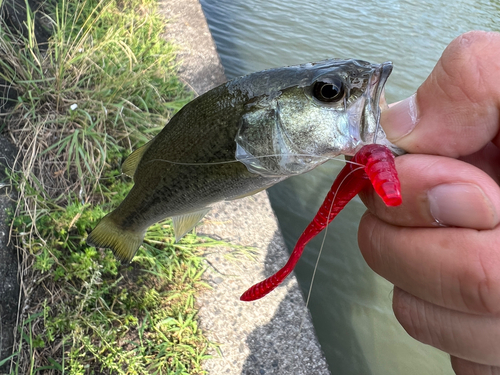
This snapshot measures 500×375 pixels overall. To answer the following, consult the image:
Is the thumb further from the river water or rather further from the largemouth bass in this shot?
the river water

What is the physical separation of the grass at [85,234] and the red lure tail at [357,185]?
114 centimetres

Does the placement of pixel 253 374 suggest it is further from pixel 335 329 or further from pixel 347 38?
pixel 347 38

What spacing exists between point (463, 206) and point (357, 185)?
328mm

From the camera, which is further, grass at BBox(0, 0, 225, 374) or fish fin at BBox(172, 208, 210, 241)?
grass at BBox(0, 0, 225, 374)

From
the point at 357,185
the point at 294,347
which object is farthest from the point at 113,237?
the point at 294,347

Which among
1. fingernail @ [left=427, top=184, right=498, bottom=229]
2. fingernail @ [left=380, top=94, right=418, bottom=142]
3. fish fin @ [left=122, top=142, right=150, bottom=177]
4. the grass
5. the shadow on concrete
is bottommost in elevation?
the shadow on concrete

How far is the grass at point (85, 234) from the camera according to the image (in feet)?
6.75

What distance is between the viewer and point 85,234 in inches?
94.0

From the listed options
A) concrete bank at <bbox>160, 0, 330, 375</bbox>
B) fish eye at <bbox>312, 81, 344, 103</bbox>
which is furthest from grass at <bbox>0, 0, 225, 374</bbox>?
fish eye at <bbox>312, 81, 344, 103</bbox>

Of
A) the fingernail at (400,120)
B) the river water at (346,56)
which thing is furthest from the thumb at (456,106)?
the river water at (346,56)

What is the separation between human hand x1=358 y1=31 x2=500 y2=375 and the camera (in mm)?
1059

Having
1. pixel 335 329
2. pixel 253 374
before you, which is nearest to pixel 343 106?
pixel 253 374

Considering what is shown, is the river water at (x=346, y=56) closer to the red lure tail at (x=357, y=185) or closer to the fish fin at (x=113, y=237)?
the fish fin at (x=113, y=237)

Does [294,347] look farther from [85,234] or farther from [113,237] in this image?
[85,234]
